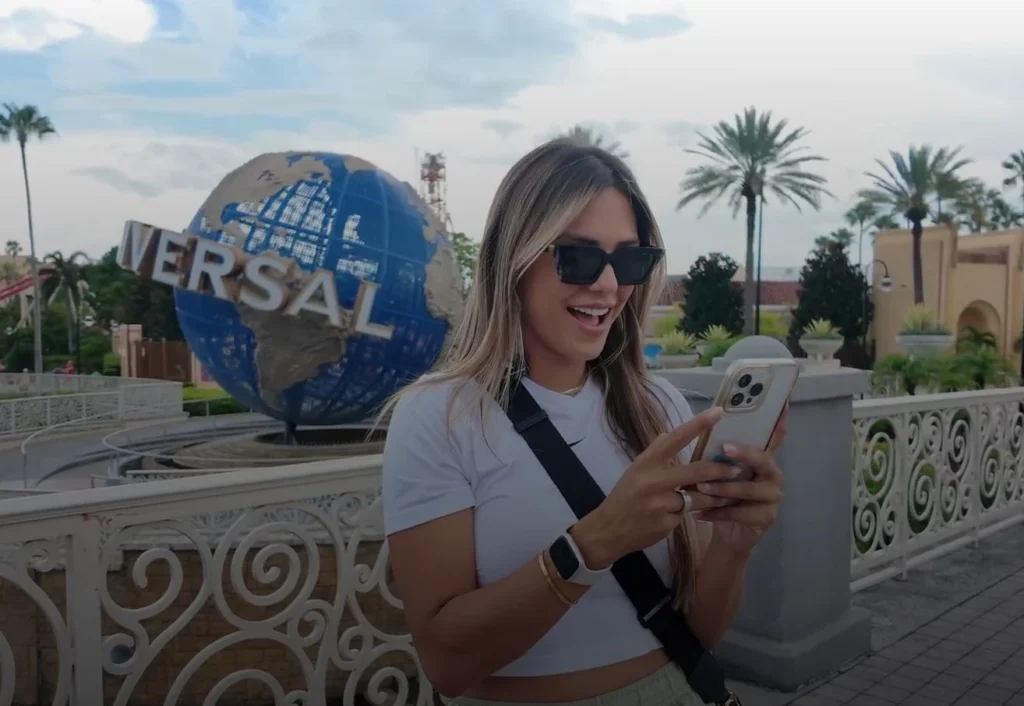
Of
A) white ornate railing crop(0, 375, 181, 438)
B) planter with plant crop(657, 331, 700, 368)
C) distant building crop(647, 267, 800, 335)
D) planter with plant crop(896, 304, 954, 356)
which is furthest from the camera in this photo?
distant building crop(647, 267, 800, 335)

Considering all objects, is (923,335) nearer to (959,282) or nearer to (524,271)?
(959,282)

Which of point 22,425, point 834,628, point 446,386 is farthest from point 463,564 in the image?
point 22,425

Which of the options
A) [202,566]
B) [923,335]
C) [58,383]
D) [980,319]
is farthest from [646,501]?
[980,319]

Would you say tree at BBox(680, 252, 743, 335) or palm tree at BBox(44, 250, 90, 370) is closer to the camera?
tree at BBox(680, 252, 743, 335)

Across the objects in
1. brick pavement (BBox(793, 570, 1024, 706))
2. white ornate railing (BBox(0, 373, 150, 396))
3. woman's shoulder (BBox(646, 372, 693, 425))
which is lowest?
white ornate railing (BBox(0, 373, 150, 396))

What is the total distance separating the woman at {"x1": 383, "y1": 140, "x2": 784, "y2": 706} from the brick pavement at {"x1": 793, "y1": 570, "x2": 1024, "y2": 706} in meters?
2.17

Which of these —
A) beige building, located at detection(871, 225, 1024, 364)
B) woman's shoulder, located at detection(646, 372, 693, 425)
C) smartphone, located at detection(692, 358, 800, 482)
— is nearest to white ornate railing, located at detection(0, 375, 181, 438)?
woman's shoulder, located at detection(646, 372, 693, 425)

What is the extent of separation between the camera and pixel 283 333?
8852 mm

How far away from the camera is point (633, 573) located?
1.27m

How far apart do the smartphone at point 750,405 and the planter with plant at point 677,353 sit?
1599 cm

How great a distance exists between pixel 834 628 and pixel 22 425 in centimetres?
1980

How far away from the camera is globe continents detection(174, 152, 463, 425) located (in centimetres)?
884

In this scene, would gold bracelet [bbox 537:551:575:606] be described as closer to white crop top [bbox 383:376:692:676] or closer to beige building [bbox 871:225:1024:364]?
white crop top [bbox 383:376:692:676]

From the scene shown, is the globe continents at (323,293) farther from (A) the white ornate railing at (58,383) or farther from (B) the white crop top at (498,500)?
(A) the white ornate railing at (58,383)
